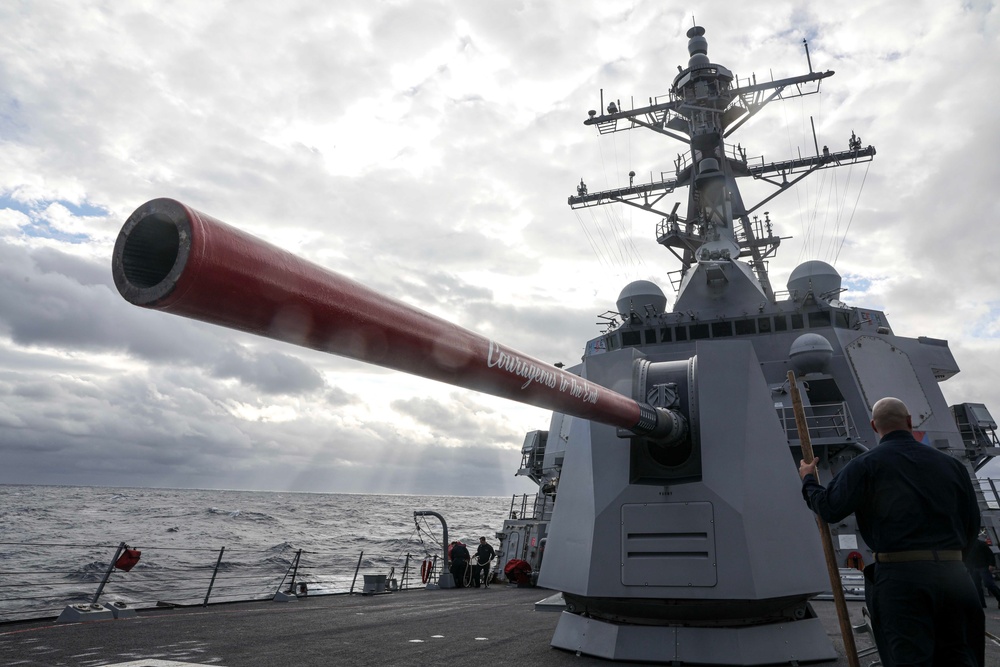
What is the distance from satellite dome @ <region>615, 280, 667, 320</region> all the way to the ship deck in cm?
799

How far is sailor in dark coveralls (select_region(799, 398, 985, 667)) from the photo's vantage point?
2408mm

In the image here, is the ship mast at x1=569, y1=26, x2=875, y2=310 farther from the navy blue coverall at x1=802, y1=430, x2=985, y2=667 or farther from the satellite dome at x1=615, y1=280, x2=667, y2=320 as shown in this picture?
the navy blue coverall at x1=802, y1=430, x2=985, y2=667

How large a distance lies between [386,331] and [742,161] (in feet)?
64.5

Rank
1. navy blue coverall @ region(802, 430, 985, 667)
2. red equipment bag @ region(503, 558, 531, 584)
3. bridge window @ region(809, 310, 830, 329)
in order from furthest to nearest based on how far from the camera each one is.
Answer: bridge window @ region(809, 310, 830, 329)
red equipment bag @ region(503, 558, 531, 584)
navy blue coverall @ region(802, 430, 985, 667)

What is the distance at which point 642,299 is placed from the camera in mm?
15008

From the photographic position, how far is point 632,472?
4.59m

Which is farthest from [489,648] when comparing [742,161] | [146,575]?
[146,575]

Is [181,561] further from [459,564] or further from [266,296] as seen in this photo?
[266,296]

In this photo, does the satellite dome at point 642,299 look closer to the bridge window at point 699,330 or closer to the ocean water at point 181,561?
the bridge window at point 699,330

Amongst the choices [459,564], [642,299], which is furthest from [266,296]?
[642,299]

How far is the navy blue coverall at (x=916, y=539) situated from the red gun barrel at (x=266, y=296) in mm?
1809

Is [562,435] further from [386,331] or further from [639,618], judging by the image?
[386,331]

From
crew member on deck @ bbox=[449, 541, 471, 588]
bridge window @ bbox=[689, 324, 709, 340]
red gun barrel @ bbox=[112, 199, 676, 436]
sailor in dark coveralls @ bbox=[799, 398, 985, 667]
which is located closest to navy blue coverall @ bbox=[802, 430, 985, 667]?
sailor in dark coveralls @ bbox=[799, 398, 985, 667]

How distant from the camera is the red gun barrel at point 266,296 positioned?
4.54 ft
